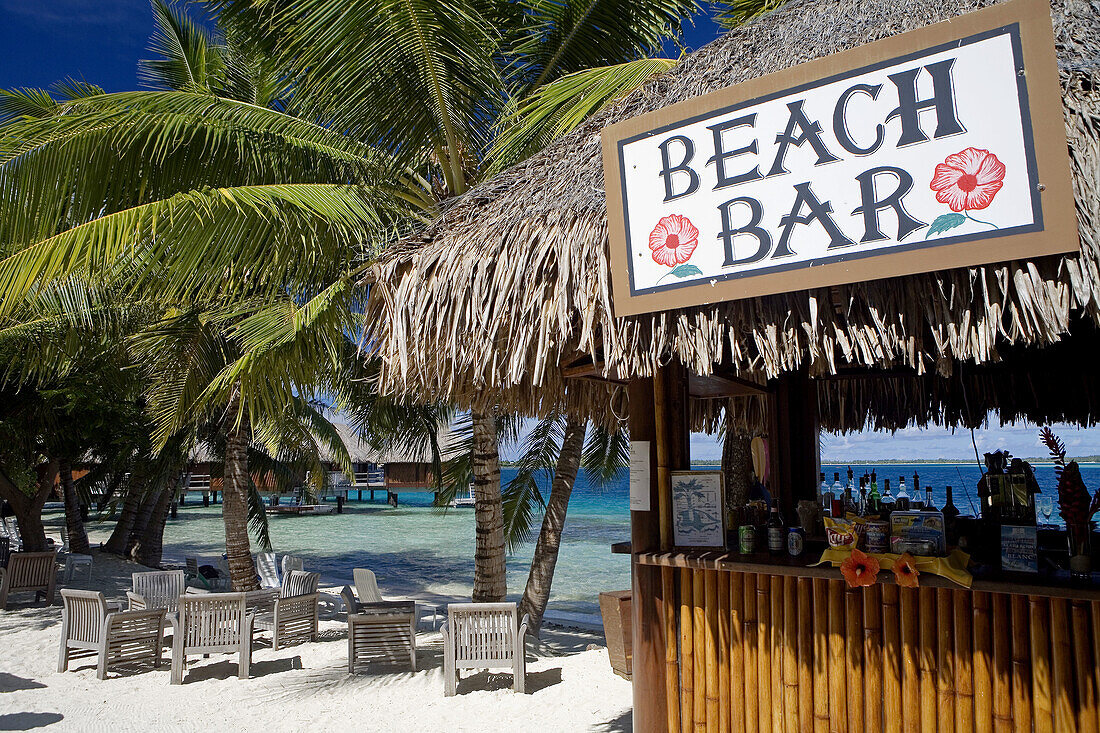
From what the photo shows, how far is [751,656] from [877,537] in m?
0.77

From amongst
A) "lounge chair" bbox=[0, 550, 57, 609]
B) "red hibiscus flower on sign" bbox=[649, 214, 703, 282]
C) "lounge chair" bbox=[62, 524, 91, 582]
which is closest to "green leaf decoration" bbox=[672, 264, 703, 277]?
"red hibiscus flower on sign" bbox=[649, 214, 703, 282]

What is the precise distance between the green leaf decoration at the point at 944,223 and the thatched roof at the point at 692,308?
0.16 m

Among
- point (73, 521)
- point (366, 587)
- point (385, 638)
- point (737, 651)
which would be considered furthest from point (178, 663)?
point (73, 521)

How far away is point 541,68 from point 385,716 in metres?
5.85

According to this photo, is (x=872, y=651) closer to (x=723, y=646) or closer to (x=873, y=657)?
(x=873, y=657)

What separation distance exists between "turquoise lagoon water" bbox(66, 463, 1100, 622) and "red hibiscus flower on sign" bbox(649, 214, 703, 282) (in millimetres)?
5896

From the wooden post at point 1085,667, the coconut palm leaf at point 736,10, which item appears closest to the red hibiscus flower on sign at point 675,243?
the wooden post at point 1085,667

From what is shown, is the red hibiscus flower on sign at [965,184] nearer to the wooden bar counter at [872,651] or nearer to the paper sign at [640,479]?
the wooden bar counter at [872,651]

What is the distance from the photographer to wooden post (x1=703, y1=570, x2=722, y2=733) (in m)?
3.38

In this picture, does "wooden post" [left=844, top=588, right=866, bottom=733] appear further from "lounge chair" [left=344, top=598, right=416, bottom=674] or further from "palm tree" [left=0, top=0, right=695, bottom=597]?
"lounge chair" [left=344, top=598, right=416, bottom=674]

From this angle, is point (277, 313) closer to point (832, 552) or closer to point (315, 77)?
point (315, 77)

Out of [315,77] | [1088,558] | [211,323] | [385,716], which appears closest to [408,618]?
[385,716]

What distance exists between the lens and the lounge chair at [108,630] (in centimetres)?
705

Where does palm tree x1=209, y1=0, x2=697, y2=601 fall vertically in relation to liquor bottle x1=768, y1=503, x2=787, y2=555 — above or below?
above
